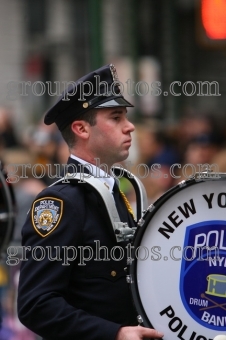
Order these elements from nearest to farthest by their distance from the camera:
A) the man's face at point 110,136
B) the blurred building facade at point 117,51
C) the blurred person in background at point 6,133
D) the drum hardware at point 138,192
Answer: the man's face at point 110,136 → the drum hardware at point 138,192 → the blurred person in background at point 6,133 → the blurred building facade at point 117,51

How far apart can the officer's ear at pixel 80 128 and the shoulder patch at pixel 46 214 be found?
0.30m

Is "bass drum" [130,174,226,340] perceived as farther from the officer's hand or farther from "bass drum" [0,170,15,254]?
"bass drum" [0,170,15,254]

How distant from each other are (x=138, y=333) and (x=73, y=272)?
36 centimetres

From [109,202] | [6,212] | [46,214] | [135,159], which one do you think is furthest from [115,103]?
[135,159]

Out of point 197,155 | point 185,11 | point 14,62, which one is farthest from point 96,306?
point 14,62

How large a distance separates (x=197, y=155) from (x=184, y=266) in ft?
15.4

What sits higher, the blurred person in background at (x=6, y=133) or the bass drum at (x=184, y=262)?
the blurred person in background at (x=6, y=133)

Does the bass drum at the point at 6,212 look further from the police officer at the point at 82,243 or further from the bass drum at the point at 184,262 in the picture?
the bass drum at the point at 184,262

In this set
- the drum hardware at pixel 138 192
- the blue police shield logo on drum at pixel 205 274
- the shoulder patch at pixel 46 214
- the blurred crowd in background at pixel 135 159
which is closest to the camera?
the blue police shield logo on drum at pixel 205 274

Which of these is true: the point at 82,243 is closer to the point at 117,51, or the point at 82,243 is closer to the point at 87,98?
the point at 87,98

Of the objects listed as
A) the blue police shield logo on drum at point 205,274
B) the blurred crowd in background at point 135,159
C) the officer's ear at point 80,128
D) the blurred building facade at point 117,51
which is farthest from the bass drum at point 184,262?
the blurred building facade at point 117,51

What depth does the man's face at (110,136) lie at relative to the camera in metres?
3.50

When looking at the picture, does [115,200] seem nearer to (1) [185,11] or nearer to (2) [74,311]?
(2) [74,311]

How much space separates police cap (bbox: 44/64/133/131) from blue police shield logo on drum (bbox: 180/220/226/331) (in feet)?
2.02
